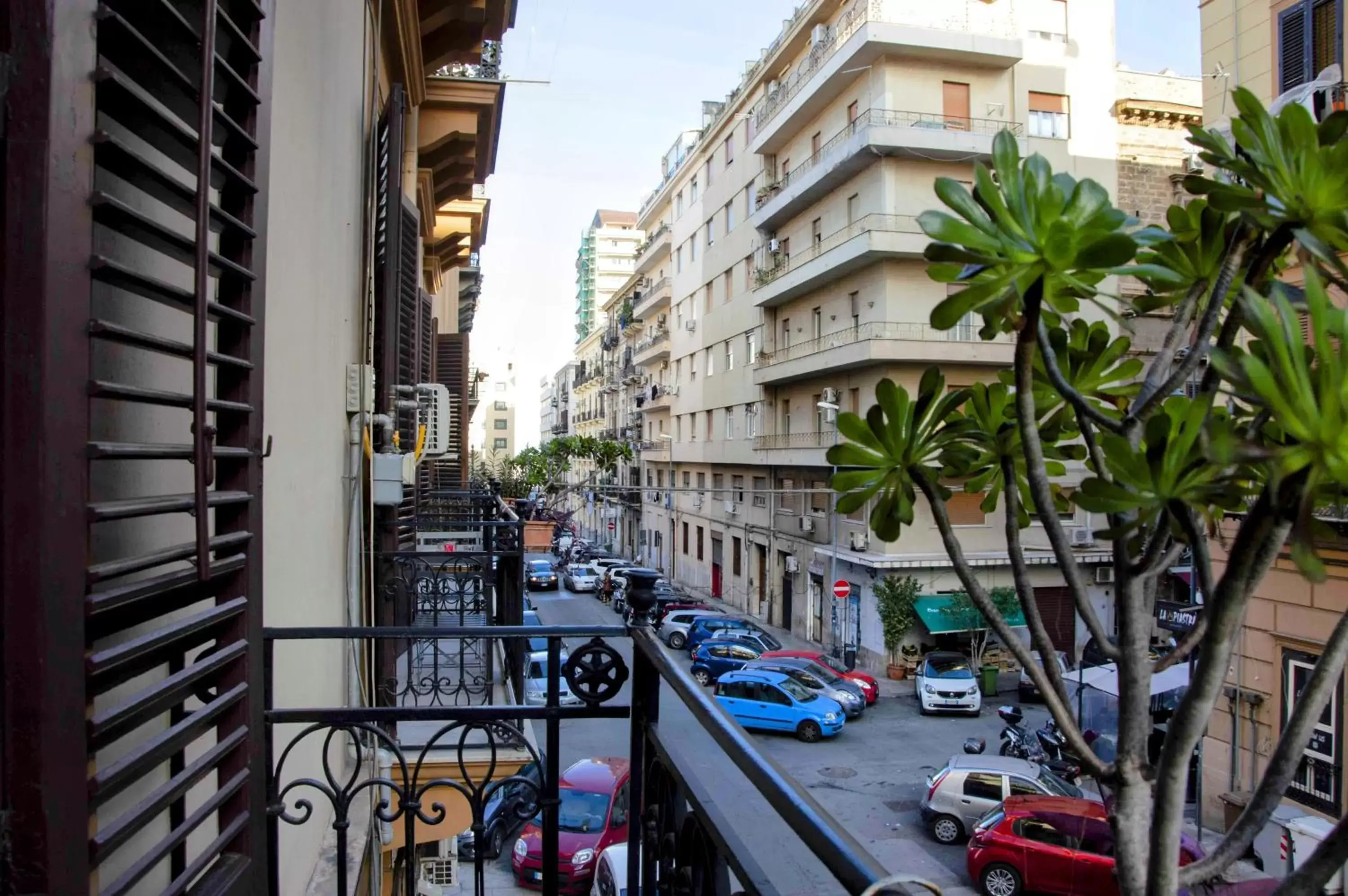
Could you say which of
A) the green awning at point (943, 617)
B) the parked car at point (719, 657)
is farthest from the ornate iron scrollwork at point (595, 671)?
the green awning at point (943, 617)

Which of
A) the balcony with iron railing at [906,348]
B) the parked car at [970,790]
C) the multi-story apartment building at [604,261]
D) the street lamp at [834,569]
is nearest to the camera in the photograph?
the parked car at [970,790]

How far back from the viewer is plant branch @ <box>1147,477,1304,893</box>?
1.15 m

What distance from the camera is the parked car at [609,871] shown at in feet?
25.9

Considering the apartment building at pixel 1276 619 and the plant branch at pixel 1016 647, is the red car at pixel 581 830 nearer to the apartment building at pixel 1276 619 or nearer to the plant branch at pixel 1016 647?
the apartment building at pixel 1276 619

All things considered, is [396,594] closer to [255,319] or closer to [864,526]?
[255,319]

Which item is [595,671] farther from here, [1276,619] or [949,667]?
[949,667]

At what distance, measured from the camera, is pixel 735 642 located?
2198cm

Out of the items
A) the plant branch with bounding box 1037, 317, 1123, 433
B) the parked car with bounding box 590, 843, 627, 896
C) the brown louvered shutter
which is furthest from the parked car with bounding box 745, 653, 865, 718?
the plant branch with bounding box 1037, 317, 1123, 433

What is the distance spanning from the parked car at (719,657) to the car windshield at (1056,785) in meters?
7.91

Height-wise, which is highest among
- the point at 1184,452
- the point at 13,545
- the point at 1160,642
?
the point at 1184,452

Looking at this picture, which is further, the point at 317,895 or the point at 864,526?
the point at 864,526

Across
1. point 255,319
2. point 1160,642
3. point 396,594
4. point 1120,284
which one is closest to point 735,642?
point 1160,642

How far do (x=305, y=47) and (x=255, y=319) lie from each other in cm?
228

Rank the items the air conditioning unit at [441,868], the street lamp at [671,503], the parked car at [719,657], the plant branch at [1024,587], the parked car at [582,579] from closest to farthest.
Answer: the plant branch at [1024,587], the air conditioning unit at [441,868], the parked car at [719,657], the parked car at [582,579], the street lamp at [671,503]
